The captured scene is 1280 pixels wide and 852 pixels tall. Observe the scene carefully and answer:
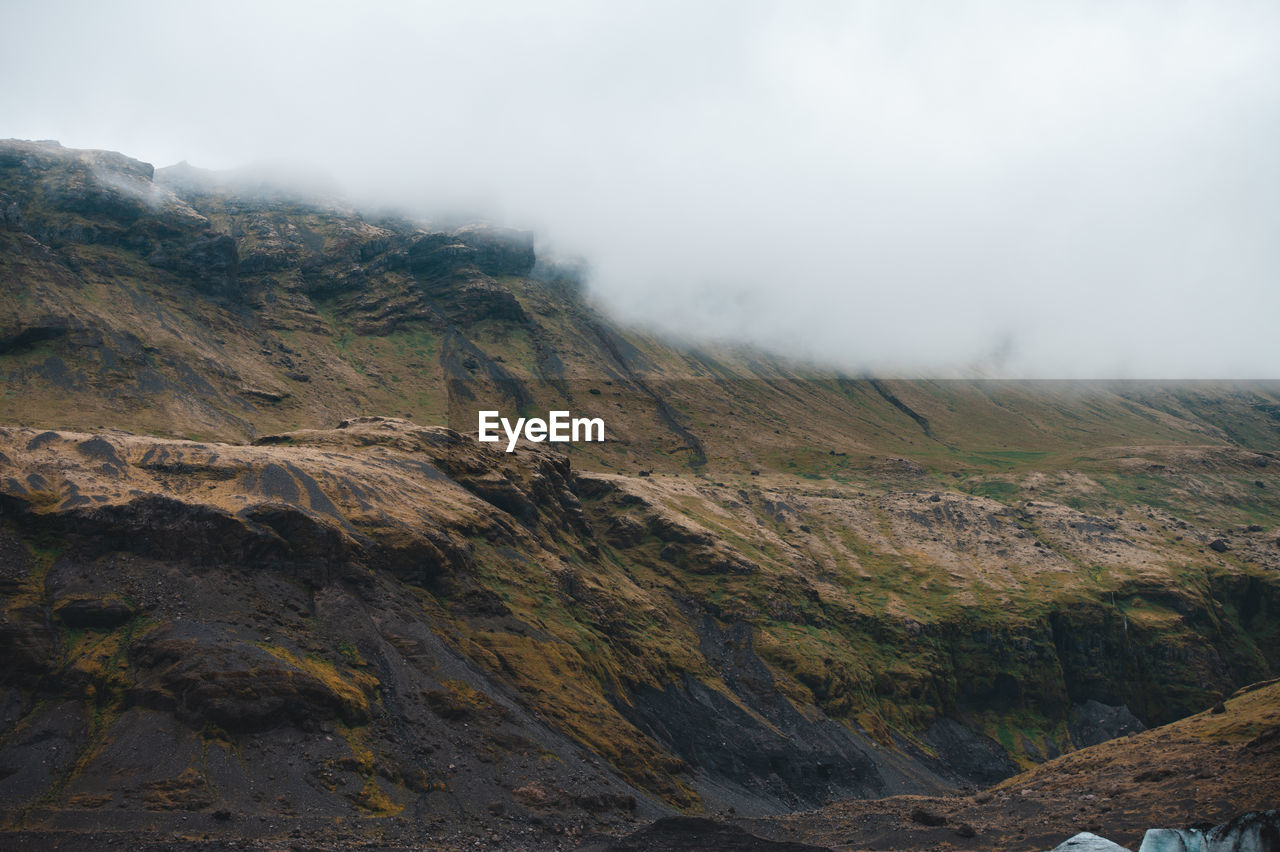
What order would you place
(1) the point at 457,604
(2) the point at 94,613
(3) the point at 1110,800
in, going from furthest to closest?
(1) the point at 457,604 < (3) the point at 1110,800 < (2) the point at 94,613

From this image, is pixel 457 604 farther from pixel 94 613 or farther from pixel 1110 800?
pixel 1110 800

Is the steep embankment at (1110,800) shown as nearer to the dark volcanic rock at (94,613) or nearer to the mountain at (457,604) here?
the mountain at (457,604)

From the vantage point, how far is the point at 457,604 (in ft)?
245

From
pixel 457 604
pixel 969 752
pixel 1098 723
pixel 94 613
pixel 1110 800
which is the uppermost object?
pixel 94 613

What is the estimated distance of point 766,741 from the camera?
89.6 m

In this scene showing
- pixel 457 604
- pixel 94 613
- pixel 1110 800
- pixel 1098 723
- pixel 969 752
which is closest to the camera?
pixel 94 613

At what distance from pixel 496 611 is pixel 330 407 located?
119048mm

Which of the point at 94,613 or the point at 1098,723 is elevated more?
the point at 94,613

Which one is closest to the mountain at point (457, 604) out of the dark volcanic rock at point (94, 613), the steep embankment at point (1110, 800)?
the dark volcanic rock at point (94, 613)

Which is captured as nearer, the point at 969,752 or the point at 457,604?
the point at 457,604

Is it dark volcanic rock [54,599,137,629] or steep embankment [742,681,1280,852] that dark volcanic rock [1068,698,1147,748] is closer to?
steep embankment [742,681,1280,852]

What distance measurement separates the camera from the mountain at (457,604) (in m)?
49.3

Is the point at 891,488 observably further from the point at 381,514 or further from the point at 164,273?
the point at 164,273

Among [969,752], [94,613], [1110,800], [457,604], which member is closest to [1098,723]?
[969,752]
